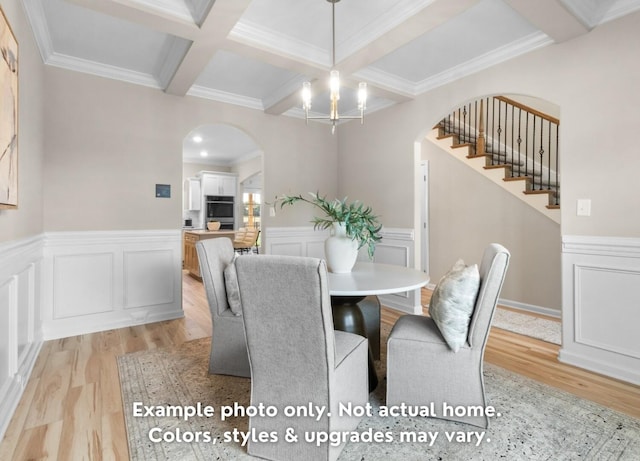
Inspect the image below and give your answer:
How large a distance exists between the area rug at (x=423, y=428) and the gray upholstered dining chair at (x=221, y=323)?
0.08m

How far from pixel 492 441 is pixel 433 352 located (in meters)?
0.47

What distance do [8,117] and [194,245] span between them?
15.0 ft

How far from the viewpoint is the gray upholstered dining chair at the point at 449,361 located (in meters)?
1.73

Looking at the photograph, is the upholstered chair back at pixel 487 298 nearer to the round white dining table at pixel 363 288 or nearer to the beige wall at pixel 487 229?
the round white dining table at pixel 363 288

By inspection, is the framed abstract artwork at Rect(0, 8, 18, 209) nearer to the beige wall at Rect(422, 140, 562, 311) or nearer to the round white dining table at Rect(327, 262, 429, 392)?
the round white dining table at Rect(327, 262, 429, 392)

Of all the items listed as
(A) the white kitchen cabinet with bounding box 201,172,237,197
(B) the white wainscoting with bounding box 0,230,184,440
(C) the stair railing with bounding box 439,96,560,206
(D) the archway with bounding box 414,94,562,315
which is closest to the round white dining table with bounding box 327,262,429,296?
(D) the archway with bounding box 414,94,562,315

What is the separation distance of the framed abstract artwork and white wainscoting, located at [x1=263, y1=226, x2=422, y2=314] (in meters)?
2.67

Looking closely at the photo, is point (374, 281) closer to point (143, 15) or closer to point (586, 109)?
point (586, 109)

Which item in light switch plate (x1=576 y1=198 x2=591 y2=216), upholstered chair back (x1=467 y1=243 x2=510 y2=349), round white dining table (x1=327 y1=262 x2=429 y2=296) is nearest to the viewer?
upholstered chair back (x1=467 y1=243 x2=510 y2=349)

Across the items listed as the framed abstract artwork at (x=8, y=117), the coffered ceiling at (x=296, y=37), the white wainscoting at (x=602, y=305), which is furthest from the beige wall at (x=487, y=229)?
the framed abstract artwork at (x=8, y=117)

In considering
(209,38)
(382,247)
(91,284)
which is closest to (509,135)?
(382,247)

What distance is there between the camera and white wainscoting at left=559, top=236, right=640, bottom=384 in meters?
2.29

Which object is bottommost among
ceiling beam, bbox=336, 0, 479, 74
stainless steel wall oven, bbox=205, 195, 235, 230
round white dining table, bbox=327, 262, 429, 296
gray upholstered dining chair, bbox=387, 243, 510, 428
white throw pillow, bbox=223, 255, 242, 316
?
gray upholstered dining chair, bbox=387, 243, 510, 428

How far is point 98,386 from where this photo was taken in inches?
87.2
